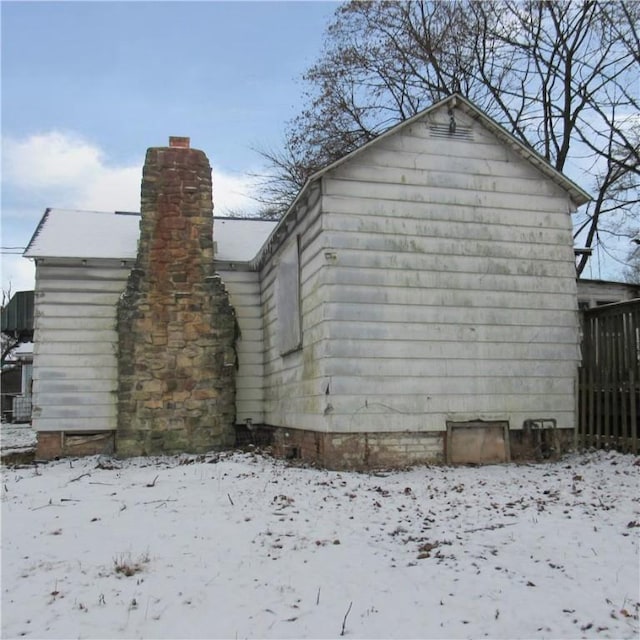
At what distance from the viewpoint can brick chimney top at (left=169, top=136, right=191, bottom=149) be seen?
43.8 ft

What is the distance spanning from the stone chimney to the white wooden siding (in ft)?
1.81

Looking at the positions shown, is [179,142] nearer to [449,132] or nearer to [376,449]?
[449,132]

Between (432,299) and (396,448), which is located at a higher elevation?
(432,299)

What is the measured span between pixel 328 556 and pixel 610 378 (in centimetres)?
615

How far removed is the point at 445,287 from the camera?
32.0ft

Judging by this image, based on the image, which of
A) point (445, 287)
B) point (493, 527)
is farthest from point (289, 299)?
point (493, 527)

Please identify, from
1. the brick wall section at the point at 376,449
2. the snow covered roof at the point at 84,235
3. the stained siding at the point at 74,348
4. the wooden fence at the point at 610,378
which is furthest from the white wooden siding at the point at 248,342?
the wooden fence at the point at 610,378

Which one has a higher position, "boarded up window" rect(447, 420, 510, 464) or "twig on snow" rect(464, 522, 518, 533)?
"boarded up window" rect(447, 420, 510, 464)

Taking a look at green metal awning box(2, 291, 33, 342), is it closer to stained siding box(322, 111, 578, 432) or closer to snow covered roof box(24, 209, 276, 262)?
snow covered roof box(24, 209, 276, 262)

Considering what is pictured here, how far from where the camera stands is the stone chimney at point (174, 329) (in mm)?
12188

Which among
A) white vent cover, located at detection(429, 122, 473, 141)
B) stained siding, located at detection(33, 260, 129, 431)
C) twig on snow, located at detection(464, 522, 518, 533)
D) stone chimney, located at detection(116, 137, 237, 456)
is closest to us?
twig on snow, located at detection(464, 522, 518, 533)

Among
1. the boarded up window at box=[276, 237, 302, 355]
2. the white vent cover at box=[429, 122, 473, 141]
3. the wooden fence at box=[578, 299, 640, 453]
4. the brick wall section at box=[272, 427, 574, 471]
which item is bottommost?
the brick wall section at box=[272, 427, 574, 471]

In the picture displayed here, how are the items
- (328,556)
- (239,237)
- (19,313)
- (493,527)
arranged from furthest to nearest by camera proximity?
(19,313) → (239,237) → (493,527) → (328,556)

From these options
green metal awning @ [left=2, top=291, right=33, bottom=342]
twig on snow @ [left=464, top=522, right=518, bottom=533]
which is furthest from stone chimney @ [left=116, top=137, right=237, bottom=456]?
green metal awning @ [left=2, top=291, right=33, bottom=342]
